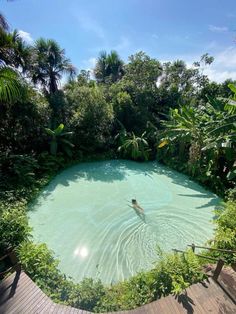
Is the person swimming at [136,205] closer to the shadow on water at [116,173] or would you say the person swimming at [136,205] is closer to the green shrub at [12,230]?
the shadow on water at [116,173]

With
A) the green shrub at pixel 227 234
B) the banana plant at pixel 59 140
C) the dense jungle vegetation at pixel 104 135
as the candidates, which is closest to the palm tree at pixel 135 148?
the dense jungle vegetation at pixel 104 135

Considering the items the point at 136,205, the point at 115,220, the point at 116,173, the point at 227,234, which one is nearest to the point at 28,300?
the point at 115,220

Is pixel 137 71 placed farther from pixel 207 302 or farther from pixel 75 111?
pixel 207 302

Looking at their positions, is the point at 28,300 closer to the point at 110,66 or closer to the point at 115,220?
the point at 115,220

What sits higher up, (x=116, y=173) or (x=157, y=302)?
(x=116, y=173)

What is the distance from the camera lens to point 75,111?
52.1 ft

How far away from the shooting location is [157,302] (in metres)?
4.69

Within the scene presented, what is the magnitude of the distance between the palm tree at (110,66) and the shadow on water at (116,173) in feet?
36.8

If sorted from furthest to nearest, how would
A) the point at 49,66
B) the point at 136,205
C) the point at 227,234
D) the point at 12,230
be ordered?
1. the point at 49,66
2. the point at 136,205
3. the point at 227,234
4. the point at 12,230

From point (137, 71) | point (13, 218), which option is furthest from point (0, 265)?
point (137, 71)

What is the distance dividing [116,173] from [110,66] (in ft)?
45.9

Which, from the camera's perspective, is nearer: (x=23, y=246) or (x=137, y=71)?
(x=23, y=246)

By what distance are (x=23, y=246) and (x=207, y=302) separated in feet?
15.2

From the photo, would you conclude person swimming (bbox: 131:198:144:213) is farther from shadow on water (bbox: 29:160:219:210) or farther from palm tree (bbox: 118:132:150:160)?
palm tree (bbox: 118:132:150:160)
